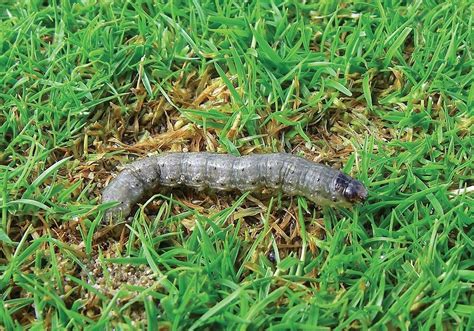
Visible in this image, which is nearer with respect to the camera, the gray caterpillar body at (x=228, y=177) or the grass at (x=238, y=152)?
the grass at (x=238, y=152)

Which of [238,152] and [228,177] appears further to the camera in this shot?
[238,152]

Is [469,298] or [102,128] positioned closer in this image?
[469,298]

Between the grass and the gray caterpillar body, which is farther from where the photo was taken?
the gray caterpillar body

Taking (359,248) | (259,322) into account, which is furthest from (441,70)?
(259,322)

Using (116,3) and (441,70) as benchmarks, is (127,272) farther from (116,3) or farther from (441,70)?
(441,70)
